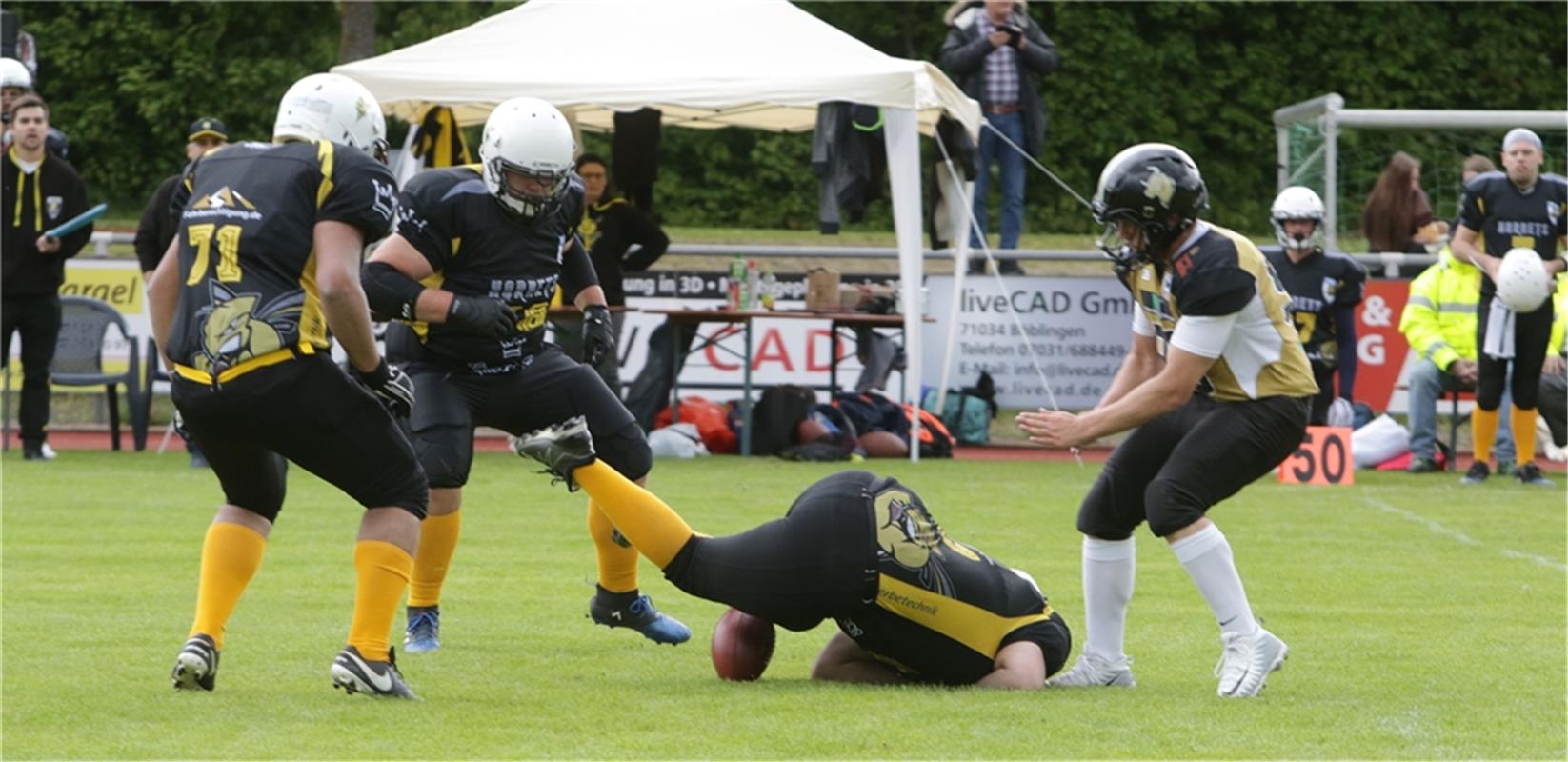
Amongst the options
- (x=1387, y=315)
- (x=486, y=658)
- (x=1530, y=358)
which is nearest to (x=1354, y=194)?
(x=1387, y=315)

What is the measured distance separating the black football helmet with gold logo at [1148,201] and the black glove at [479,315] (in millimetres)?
2014

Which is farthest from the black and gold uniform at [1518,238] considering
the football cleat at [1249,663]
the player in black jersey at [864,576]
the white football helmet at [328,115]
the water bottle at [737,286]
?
the white football helmet at [328,115]

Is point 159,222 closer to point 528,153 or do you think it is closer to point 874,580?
point 528,153

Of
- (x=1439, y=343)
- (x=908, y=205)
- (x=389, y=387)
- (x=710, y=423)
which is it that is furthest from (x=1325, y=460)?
(x=389, y=387)

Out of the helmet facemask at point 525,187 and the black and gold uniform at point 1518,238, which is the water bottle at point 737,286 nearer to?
the black and gold uniform at point 1518,238

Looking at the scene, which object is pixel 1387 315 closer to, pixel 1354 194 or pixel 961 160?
pixel 961 160

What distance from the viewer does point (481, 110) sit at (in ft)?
58.0

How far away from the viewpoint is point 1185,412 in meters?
7.02

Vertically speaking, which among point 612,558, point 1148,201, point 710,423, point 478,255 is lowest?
point 710,423

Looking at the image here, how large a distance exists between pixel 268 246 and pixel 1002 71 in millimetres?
12264

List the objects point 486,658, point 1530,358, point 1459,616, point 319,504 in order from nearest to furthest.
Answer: point 486,658 → point 1459,616 → point 319,504 → point 1530,358

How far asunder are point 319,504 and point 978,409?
641cm

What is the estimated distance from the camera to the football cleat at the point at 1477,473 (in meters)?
14.9

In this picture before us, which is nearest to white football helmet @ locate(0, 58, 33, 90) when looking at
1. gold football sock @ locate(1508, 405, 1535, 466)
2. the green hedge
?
gold football sock @ locate(1508, 405, 1535, 466)
